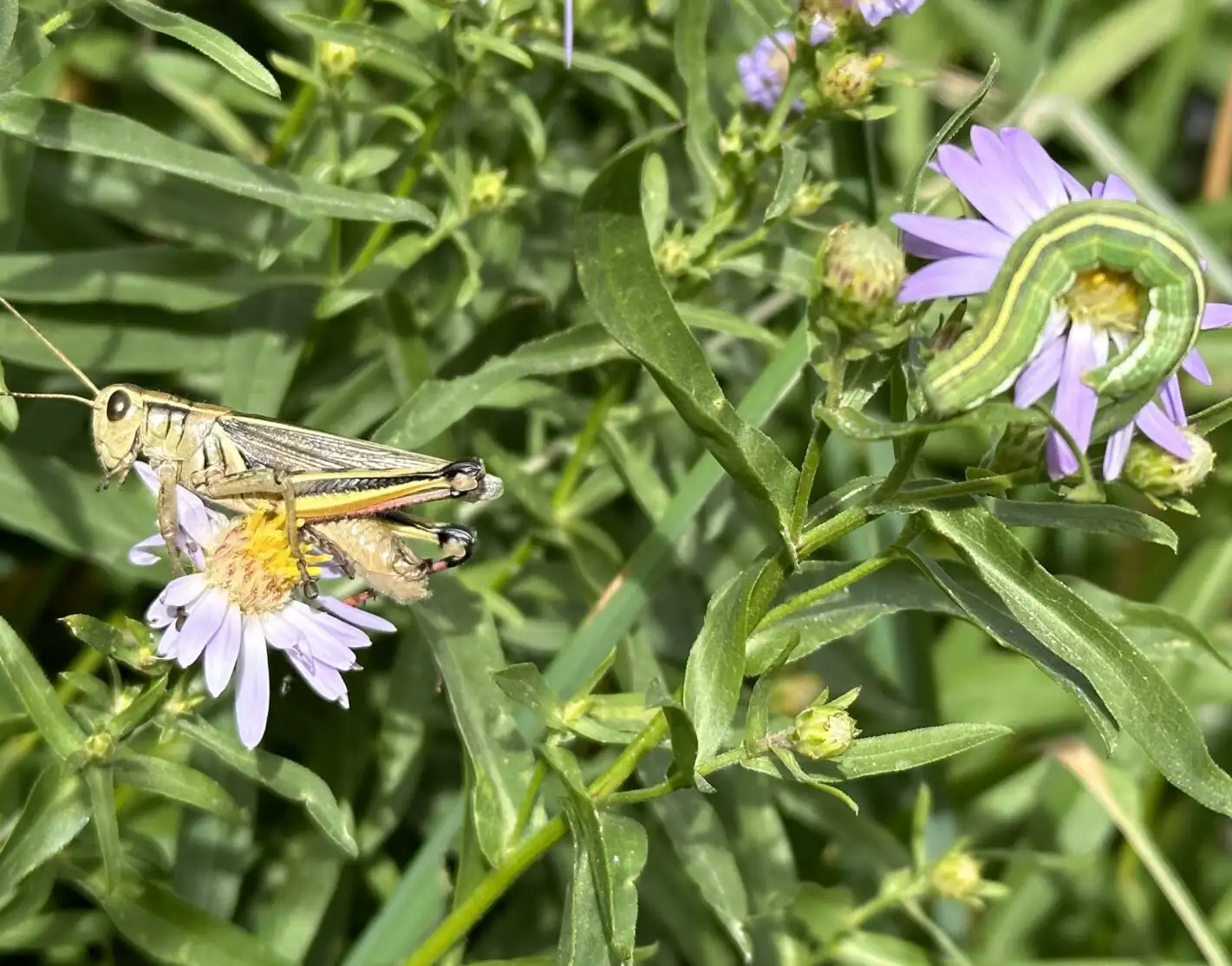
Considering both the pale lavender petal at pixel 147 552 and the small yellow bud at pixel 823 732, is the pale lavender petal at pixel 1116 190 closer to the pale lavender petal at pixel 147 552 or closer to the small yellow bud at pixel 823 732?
the small yellow bud at pixel 823 732

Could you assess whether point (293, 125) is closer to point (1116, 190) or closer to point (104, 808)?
point (104, 808)

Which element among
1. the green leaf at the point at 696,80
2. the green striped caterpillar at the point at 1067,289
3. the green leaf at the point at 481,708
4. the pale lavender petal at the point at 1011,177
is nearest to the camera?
the green striped caterpillar at the point at 1067,289

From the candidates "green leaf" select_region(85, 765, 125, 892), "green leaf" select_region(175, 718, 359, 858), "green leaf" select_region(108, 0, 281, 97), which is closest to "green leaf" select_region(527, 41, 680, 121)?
"green leaf" select_region(108, 0, 281, 97)

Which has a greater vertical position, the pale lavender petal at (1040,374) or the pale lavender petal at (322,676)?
the pale lavender petal at (1040,374)

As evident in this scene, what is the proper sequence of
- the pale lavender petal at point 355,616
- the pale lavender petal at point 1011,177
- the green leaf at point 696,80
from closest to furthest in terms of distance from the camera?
the pale lavender petal at point 1011,177
the pale lavender petal at point 355,616
the green leaf at point 696,80

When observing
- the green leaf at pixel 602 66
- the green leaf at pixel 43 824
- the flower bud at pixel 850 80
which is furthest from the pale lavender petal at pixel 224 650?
the flower bud at pixel 850 80

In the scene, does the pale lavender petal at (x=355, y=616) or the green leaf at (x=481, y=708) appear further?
the green leaf at (x=481, y=708)

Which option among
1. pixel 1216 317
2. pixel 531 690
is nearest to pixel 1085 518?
pixel 1216 317
